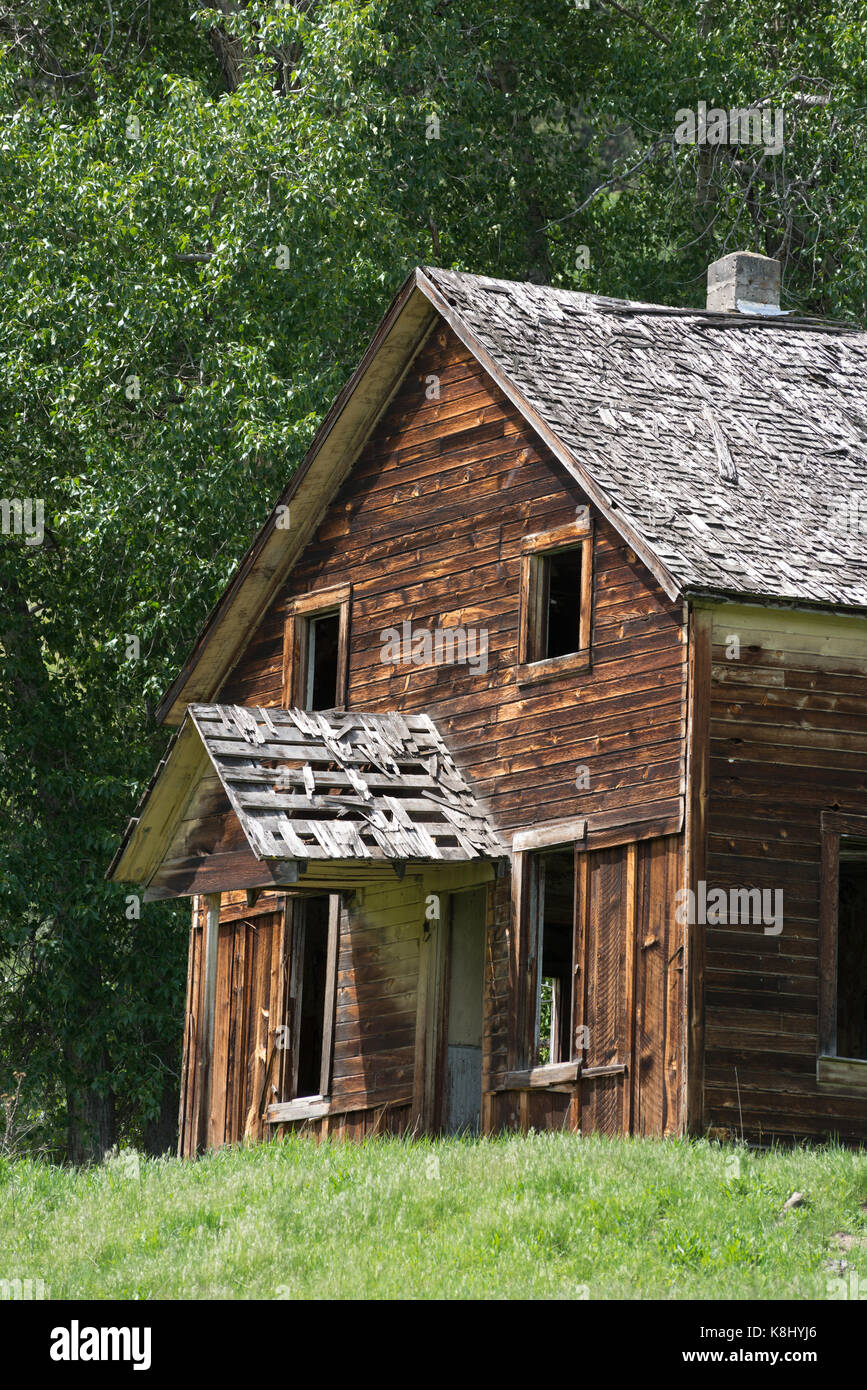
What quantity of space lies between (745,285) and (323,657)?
6.96 meters

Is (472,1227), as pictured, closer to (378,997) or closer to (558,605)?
(378,997)

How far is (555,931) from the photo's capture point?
25594 mm

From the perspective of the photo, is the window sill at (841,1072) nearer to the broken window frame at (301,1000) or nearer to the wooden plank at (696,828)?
the wooden plank at (696,828)

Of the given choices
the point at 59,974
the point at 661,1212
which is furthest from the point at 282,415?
the point at 661,1212

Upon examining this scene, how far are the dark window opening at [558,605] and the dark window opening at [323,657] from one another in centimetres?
243

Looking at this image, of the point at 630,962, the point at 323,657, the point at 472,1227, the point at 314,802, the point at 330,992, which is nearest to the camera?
the point at 472,1227

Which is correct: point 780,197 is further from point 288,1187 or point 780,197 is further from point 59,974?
point 288,1187

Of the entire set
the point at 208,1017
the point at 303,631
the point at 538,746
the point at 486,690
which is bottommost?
the point at 208,1017

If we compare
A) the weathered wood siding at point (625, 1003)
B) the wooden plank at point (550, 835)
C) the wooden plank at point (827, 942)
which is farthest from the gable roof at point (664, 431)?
the weathered wood siding at point (625, 1003)

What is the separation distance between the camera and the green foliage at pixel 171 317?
1134 inches

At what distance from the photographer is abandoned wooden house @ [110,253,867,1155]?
56.2ft

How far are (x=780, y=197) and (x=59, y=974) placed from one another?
1678 cm

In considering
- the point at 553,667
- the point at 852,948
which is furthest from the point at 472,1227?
the point at 852,948

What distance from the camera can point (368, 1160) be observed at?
16500mm
